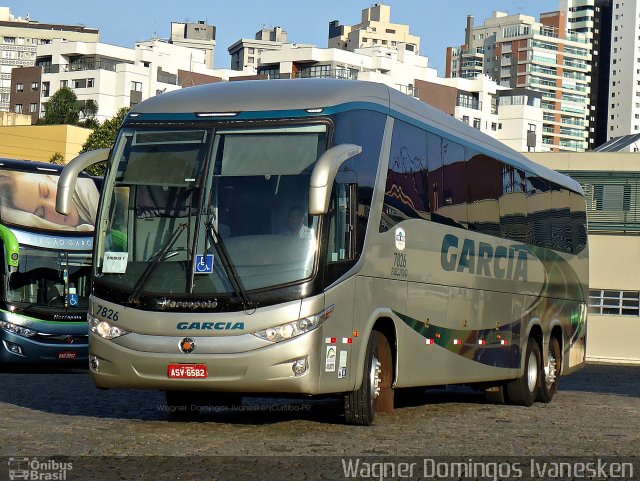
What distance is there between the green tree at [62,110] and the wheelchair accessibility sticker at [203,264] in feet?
380

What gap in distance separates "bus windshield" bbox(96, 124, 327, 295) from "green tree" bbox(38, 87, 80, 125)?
115296mm

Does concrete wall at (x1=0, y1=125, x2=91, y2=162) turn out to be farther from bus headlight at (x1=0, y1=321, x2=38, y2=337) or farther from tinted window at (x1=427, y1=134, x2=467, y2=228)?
tinted window at (x1=427, y1=134, x2=467, y2=228)

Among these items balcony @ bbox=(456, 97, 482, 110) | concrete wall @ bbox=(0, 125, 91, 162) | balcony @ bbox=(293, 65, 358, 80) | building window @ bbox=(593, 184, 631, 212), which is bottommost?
building window @ bbox=(593, 184, 631, 212)

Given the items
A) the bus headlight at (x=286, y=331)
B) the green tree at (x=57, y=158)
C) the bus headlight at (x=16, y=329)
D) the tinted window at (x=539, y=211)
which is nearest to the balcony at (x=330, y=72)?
the green tree at (x=57, y=158)

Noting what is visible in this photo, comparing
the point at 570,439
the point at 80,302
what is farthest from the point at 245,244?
the point at 80,302

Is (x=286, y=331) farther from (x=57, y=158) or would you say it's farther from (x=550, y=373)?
(x=57, y=158)

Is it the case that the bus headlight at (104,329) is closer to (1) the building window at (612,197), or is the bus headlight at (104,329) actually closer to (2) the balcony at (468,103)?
(1) the building window at (612,197)

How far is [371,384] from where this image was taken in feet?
44.1

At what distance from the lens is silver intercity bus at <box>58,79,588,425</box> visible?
12.4 metres

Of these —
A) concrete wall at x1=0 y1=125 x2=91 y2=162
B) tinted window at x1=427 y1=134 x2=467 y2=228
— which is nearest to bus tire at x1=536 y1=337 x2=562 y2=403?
tinted window at x1=427 y1=134 x2=467 y2=228

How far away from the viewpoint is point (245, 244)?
12438mm

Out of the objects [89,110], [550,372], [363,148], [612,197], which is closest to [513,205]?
[550,372]

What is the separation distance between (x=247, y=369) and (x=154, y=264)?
137cm

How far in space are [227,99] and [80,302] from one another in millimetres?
13326
